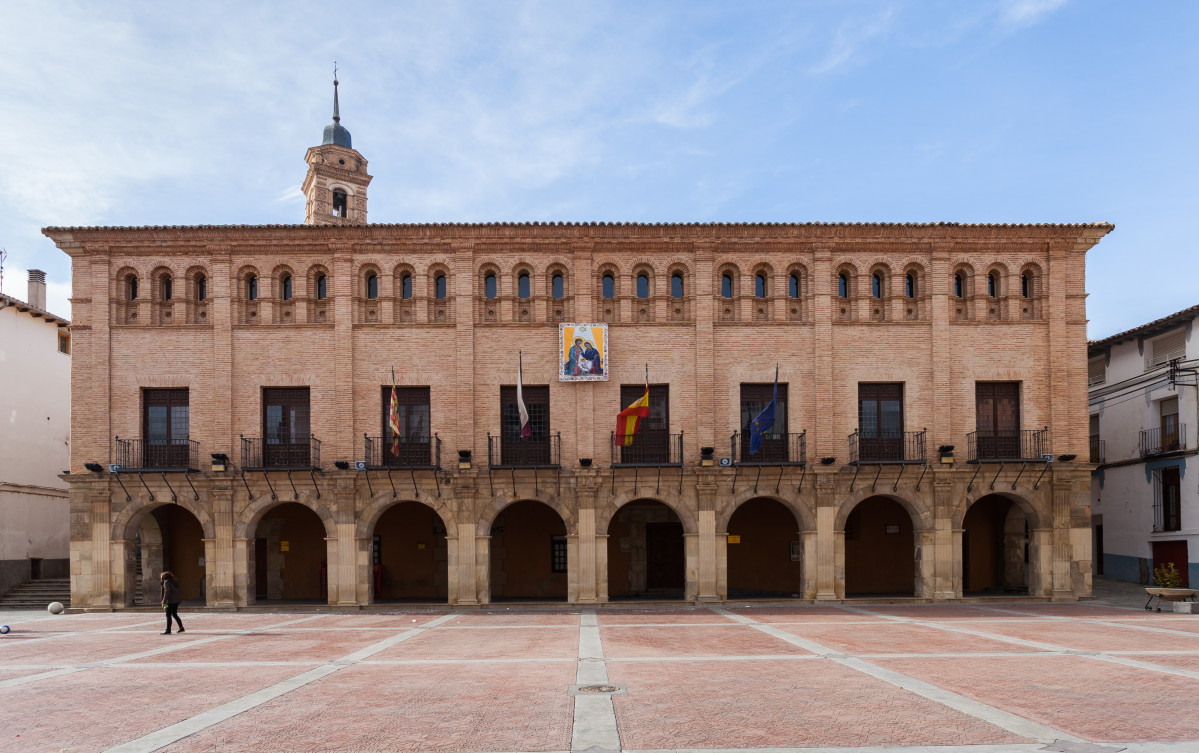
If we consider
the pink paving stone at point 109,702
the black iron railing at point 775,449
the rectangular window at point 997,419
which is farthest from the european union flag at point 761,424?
the pink paving stone at point 109,702

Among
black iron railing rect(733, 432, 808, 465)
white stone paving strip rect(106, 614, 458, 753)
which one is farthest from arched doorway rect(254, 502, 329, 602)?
black iron railing rect(733, 432, 808, 465)

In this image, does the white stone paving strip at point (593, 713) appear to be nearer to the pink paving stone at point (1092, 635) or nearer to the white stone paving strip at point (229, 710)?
the white stone paving strip at point (229, 710)

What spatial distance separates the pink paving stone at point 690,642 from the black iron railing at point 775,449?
662cm

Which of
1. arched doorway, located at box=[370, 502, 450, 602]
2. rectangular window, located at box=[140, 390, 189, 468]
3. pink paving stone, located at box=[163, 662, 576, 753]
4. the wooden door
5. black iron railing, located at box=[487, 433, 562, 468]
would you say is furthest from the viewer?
the wooden door

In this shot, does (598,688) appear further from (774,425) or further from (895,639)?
(774,425)

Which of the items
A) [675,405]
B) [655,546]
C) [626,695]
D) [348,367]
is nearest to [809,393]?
[675,405]

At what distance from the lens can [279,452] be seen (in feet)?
83.0

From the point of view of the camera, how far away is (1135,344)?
101 feet

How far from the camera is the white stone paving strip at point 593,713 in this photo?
360 inches

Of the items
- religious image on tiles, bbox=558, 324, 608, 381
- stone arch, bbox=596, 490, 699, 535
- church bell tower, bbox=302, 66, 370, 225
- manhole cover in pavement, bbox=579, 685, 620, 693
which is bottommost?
manhole cover in pavement, bbox=579, 685, 620, 693

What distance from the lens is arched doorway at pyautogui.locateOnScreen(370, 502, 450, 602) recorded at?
91.6 feet

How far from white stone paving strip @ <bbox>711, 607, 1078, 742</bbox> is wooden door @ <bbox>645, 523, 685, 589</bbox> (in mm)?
12548

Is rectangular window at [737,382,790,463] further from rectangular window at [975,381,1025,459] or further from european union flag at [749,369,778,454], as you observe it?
rectangular window at [975,381,1025,459]

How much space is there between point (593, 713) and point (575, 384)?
50.6 ft
